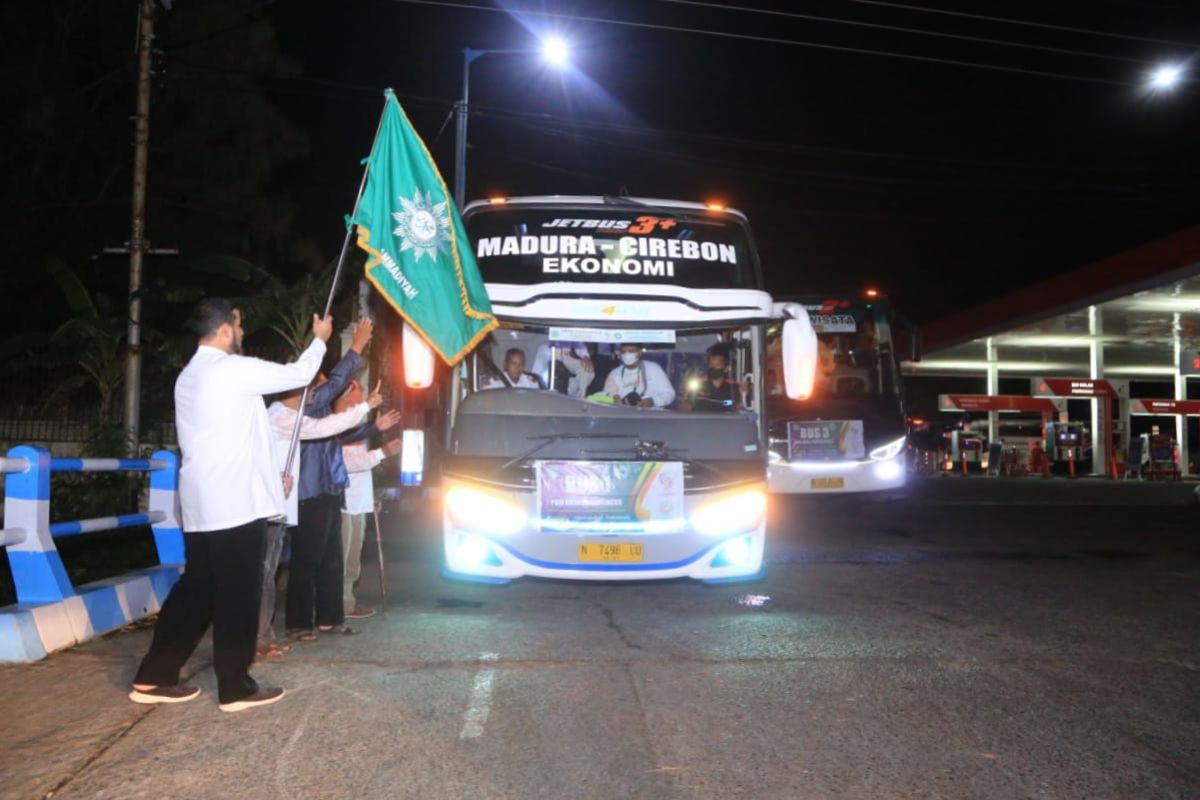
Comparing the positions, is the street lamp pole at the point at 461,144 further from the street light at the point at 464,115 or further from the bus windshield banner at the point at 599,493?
the bus windshield banner at the point at 599,493

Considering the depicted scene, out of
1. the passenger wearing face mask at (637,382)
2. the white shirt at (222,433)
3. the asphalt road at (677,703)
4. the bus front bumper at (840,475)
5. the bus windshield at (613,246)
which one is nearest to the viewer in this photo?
the asphalt road at (677,703)

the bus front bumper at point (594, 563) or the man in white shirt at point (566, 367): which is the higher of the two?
the man in white shirt at point (566, 367)

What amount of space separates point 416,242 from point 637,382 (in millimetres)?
2178

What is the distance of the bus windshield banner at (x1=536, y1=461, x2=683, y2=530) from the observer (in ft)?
23.9

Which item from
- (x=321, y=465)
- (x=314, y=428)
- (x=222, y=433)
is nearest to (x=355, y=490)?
(x=321, y=465)

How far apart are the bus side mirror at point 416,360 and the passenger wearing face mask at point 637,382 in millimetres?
1373

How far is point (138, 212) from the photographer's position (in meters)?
14.0

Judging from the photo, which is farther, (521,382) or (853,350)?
(853,350)

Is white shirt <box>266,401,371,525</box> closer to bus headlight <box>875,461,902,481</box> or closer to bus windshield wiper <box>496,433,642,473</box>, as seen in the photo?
bus windshield wiper <box>496,433,642,473</box>

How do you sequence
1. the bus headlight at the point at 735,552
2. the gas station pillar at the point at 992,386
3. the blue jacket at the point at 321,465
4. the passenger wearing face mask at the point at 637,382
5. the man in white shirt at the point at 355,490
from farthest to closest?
the gas station pillar at the point at 992,386, the passenger wearing face mask at the point at 637,382, the bus headlight at the point at 735,552, the man in white shirt at the point at 355,490, the blue jacket at the point at 321,465

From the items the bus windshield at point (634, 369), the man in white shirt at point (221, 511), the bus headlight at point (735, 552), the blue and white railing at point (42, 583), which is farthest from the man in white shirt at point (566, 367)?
the man in white shirt at point (221, 511)

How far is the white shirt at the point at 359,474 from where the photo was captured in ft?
23.7

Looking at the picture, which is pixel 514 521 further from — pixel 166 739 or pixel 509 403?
pixel 166 739

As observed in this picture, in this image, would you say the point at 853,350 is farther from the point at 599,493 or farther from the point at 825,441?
the point at 599,493
